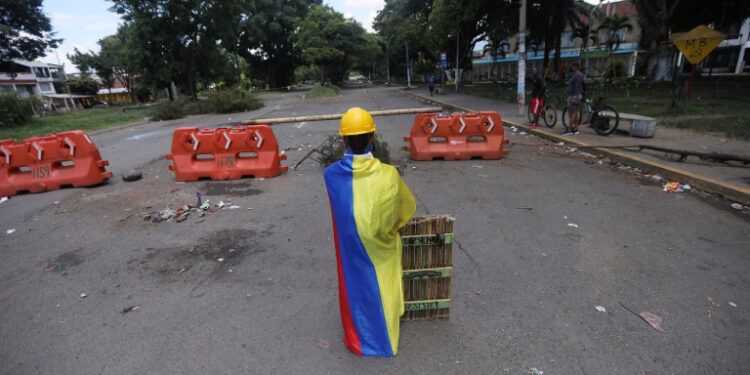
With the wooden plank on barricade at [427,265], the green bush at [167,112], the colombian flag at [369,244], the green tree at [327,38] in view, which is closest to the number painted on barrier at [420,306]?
the wooden plank on barricade at [427,265]

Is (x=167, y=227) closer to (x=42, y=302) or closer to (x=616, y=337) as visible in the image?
(x=42, y=302)

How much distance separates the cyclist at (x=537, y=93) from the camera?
10695 mm

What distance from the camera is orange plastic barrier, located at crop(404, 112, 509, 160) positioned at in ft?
25.7

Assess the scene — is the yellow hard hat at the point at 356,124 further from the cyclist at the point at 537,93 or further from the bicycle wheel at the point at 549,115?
the bicycle wheel at the point at 549,115

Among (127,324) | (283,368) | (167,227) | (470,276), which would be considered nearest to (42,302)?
(127,324)

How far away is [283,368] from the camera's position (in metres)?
2.35

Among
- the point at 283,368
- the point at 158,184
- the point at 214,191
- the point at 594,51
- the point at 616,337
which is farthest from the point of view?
the point at 594,51

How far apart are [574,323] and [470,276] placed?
0.92m

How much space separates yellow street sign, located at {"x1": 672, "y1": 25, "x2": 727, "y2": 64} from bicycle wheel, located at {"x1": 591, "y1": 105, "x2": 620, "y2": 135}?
300 centimetres

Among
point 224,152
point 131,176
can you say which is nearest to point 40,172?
point 131,176

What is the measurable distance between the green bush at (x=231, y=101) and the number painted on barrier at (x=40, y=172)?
1753 cm

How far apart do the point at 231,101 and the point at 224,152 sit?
59.5 feet

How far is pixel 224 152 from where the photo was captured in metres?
7.05

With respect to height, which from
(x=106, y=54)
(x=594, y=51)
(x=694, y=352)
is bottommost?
(x=694, y=352)
